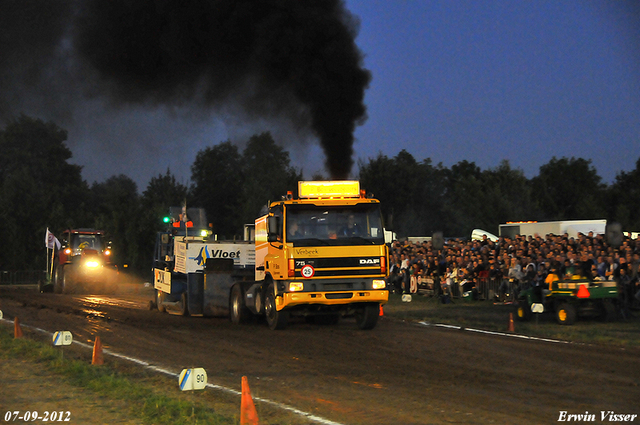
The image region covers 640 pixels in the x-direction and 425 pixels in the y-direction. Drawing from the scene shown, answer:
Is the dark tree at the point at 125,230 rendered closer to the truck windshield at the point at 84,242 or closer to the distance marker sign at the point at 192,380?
the truck windshield at the point at 84,242

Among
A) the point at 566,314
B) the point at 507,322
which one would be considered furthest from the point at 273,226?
the point at 566,314

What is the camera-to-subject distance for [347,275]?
15.0 metres

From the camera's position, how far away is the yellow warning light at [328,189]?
51.0ft

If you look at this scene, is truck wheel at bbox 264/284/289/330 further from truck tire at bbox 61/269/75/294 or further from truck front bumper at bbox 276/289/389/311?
truck tire at bbox 61/269/75/294

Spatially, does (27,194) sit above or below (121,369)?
above

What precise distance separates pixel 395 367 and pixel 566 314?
7.08 m

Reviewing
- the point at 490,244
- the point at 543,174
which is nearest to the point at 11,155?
the point at 543,174

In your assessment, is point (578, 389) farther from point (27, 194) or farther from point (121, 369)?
point (27, 194)

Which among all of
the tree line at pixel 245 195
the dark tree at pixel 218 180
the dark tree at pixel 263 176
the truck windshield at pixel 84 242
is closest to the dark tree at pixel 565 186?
the tree line at pixel 245 195

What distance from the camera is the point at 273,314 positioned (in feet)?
51.3

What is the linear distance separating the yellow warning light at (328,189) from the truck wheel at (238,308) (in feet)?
11.7

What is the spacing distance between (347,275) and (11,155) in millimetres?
74584

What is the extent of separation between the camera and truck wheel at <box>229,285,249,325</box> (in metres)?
17.5

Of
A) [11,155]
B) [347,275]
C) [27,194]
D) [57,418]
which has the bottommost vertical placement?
[57,418]
